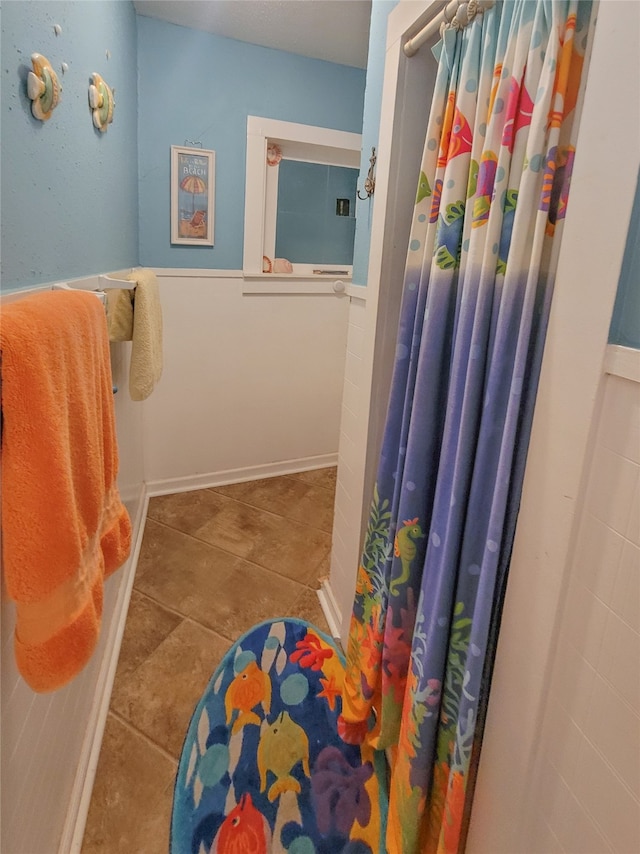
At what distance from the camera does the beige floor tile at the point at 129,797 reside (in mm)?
1103

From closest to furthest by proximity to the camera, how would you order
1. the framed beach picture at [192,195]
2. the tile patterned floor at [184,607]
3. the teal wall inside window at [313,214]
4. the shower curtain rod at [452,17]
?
1. the shower curtain rod at [452,17]
2. the tile patterned floor at [184,607]
3. the framed beach picture at [192,195]
4. the teal wall inside window at [313,214]

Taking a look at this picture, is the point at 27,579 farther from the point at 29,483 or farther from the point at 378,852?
the point at 378,852

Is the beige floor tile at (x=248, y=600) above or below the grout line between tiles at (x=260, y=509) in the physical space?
below

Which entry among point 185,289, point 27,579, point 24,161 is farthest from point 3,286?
point 185,289

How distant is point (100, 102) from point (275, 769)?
180cm

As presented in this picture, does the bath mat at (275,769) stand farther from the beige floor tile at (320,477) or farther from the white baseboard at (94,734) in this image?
the beige floor tile at (320,477)

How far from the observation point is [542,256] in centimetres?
81

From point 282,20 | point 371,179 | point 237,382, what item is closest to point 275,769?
point 371,179

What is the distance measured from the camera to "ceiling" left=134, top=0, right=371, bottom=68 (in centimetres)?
191

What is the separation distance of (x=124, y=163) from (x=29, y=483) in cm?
164

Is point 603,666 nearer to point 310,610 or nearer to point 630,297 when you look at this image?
point 630,297

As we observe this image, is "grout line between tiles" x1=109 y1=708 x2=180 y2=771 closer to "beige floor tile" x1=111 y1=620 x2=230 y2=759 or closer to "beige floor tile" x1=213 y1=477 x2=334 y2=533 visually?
"beige floor tile" x1=111 y1=620 x2=230 y2=759

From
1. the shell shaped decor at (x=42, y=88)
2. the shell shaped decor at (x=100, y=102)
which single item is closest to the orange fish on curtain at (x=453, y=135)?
the shell shaped decor at (x=42, y=88)

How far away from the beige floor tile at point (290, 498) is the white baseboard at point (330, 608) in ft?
1.65
